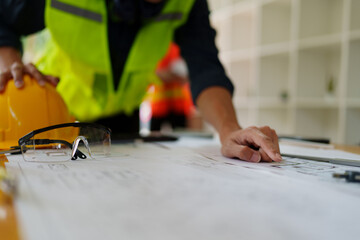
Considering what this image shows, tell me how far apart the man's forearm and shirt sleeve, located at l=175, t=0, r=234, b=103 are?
0.13 feet

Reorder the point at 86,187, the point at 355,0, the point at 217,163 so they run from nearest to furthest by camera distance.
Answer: the point at 86,187
the point at 217,163
the point at 355,0

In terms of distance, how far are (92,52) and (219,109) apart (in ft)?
1.43

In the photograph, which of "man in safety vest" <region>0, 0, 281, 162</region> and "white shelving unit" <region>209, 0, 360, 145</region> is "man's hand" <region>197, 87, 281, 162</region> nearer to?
"man in safety vest" <region>0, 0, 281, 162</region>

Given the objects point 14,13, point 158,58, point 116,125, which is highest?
point 14,13

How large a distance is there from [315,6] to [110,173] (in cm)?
258

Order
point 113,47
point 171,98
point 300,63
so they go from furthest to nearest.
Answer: point 171,98, point 300,63, point 113,47

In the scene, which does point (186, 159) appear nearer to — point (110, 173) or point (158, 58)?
point (110, 173)

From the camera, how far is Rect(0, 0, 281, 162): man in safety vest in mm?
943

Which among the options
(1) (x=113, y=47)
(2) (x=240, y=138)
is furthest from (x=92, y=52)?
(2) (x=240, y=138)

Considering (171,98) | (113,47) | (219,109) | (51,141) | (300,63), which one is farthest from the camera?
(171,98)

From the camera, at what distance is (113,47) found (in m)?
1.09

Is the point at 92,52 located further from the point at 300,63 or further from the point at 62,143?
the point at 300,63

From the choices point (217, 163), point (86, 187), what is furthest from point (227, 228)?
point (217, 163)

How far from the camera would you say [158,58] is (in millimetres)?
1168
